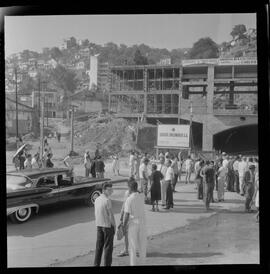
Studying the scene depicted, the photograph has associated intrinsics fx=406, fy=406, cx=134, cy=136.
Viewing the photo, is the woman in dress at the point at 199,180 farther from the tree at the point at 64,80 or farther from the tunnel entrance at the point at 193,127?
the tree at the point at 64,80

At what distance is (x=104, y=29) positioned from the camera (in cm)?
529

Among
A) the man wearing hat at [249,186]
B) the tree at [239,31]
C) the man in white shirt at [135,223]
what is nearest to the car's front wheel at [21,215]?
the man in white shirt at [135,223]

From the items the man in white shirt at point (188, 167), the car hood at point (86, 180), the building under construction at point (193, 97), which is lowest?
the car hood at point (86, 180)

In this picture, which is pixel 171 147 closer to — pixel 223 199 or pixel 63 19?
pixel 223 199

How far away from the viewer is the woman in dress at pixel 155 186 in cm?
Result: 556

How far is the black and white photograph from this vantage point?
520 centimetres

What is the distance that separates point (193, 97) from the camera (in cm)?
575

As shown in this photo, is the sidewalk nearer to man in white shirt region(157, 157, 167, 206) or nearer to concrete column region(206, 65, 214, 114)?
man in white shirt region(157, 157, 167, 206)

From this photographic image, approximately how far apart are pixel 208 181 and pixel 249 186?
568mm

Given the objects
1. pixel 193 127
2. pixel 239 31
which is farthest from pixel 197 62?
pixel 193 127

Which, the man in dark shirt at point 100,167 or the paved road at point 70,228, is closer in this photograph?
the paved road at point 70,228

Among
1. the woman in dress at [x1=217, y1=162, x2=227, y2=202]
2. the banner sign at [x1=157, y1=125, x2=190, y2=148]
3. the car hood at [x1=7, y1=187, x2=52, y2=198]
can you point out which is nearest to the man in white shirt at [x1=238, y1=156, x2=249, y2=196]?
the woman in dress at [x1=217, y1=162, x2=227, y2=202]

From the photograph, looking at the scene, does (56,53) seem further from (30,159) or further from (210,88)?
(210,88)

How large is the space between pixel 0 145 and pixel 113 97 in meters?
1.67
